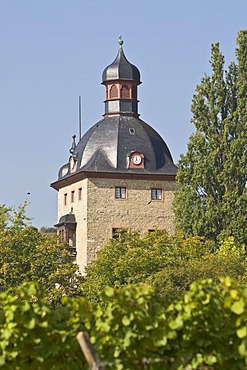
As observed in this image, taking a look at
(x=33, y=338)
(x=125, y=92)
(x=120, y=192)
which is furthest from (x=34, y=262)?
(x=33, y=338)

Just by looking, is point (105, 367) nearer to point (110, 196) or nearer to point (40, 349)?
point (40, 349)

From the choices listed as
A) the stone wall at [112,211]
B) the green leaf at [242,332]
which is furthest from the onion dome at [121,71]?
the green leaf at [242,332]

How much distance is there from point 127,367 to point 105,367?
0.96 feet

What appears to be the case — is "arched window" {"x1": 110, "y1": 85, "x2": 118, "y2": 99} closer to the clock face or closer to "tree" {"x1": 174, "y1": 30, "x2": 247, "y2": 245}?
the clock face

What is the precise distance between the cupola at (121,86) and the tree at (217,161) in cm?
1056

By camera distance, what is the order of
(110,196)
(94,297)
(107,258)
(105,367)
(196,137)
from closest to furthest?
(105,367) → (94,297) → (107,258) → (196,137) → (110,196)

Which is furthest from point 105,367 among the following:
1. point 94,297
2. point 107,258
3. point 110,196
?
point 110,196

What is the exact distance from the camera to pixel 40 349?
13609mm

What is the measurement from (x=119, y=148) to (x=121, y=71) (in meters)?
6.11

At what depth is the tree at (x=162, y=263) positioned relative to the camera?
188ft

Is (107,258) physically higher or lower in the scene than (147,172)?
lower

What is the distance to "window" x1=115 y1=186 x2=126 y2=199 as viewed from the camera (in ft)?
255

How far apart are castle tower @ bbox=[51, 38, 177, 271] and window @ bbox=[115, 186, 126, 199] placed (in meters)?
0.02

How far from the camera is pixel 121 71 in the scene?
8212 centimetres
